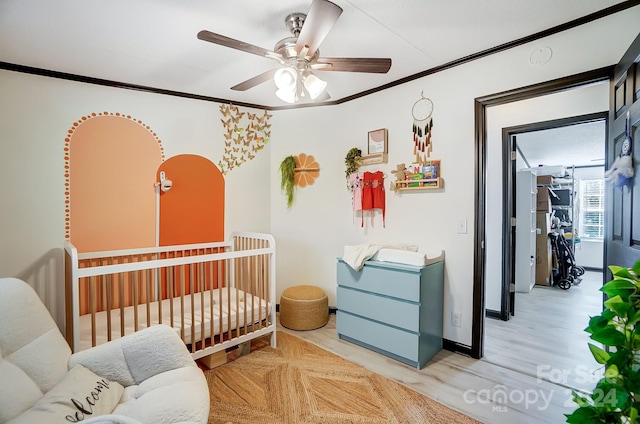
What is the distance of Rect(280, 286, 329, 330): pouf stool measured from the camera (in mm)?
2906

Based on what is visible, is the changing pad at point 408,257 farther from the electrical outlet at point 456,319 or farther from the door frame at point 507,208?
the door frame at point 507,208

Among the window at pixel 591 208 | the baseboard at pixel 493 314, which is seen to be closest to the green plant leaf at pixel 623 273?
the baseboard at pixel 493 314

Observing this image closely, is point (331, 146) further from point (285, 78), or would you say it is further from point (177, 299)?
point (177, 299)

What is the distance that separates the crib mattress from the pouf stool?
0.45m

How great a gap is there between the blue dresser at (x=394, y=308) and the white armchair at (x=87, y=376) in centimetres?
151

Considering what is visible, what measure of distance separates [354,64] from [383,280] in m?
1.59

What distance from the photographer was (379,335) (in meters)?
2.43

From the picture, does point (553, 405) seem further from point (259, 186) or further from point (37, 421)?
point (259, 186)

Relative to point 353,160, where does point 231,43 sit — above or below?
above

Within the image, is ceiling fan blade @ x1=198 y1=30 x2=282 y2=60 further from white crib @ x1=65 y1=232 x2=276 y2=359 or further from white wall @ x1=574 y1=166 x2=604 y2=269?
white wall @ x1=574 y1=166 x2=604 y2=269

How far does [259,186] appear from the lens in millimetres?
3426

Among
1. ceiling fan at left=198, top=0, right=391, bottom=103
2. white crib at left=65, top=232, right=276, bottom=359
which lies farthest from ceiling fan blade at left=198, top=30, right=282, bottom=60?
white crib at left=65, top=232, right=276, bottom=359

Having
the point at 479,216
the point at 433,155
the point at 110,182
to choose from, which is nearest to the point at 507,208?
the point at 479,216

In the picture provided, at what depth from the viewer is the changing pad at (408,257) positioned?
7.38 ft
